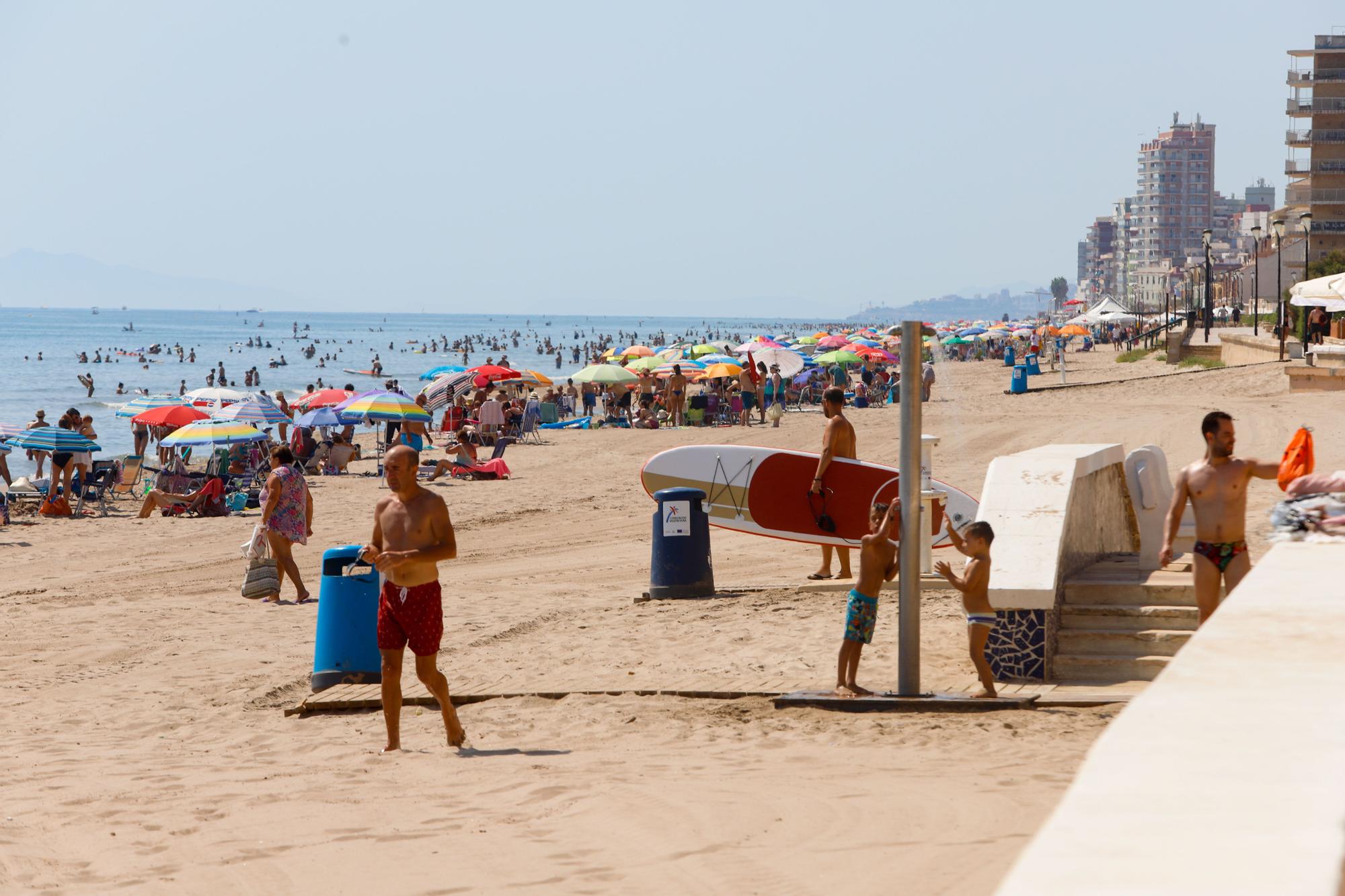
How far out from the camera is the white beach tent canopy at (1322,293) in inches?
665

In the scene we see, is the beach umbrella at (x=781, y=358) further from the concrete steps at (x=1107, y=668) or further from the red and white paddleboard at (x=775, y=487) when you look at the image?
the concrete steps at (x=1107, y=668)

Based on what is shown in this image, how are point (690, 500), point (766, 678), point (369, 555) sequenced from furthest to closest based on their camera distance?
point (690, 500) → point (766, 678) → point (369, 555)

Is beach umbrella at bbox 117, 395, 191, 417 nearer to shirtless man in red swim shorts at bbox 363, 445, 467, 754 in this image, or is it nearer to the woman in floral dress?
the woman in floral dress

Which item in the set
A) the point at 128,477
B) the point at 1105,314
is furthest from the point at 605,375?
the point at 1105,314

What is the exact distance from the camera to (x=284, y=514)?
36.8ft

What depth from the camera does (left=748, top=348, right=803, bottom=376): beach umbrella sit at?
3291 cm

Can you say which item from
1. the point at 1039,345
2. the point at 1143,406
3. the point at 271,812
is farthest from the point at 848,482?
the point at 1039,345

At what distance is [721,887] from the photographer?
414 cm

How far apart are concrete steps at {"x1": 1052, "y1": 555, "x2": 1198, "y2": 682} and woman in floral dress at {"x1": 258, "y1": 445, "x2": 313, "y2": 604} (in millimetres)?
6347

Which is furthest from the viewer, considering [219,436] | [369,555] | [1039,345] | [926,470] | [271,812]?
[1039,345]

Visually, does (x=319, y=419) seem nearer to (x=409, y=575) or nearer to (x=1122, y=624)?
(x=409, y=575)

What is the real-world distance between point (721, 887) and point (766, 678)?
3.26 metres

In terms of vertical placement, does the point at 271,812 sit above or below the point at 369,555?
below

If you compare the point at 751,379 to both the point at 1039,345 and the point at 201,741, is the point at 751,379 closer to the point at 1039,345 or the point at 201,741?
the point at 201,741
